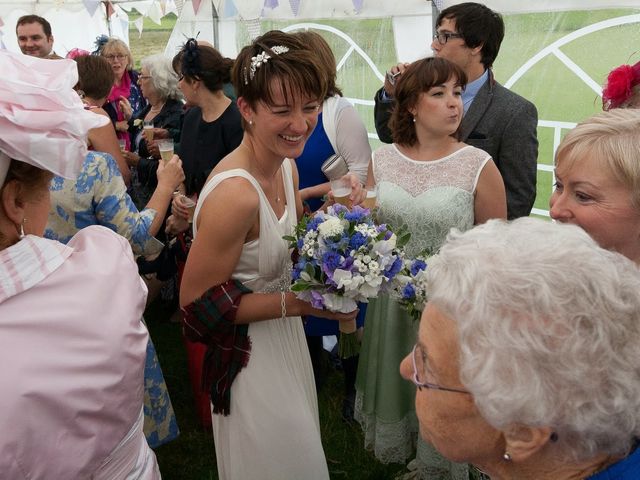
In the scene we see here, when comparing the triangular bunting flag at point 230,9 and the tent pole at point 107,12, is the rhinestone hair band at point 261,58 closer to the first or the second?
the triangular bunting flag at point 230,9

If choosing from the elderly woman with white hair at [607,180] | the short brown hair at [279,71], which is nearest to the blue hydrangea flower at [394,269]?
the elderly woman with white hair at [607,180]

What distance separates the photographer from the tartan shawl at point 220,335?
2.38 m

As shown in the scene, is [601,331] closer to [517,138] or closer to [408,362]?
[408,362]

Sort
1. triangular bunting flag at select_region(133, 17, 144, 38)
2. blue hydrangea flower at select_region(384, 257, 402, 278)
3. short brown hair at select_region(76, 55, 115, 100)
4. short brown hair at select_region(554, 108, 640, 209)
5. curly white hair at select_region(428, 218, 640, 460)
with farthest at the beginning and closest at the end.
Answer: triangular bunting flag at select_region(133, 17, 144, 38) → short brown hair at select_region(76, 55, 115, 100) → blue hydrangea flower at select_region(384, 257, 402, 278) → short brown hair at select_region(554, 108, 640, 209) → curly white hair at select_region(428, 218, 640, 460)

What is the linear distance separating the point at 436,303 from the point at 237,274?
4.29 ft

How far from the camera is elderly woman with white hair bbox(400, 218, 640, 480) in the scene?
1.16 meters

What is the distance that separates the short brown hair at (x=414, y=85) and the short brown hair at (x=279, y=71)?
0.96 meters

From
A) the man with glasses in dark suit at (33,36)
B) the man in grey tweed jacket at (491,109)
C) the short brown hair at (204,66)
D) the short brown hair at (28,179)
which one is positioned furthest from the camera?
the man with glasses in dark suit at (33,36)

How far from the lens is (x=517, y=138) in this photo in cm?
363

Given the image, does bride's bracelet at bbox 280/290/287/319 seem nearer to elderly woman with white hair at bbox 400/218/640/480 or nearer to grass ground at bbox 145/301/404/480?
elderly woman with white hair at bbox 400/218/640/480

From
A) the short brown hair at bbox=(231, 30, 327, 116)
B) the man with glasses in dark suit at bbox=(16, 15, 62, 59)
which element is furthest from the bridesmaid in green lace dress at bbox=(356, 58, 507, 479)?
the man with glasses in dark suit at bbox=(16, 15, 62, 59)

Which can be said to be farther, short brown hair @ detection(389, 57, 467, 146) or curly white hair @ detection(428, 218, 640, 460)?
short brown hair @ detection(389, 57, 467, 146)

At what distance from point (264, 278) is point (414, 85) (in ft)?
5.15

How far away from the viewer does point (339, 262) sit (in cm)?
243
